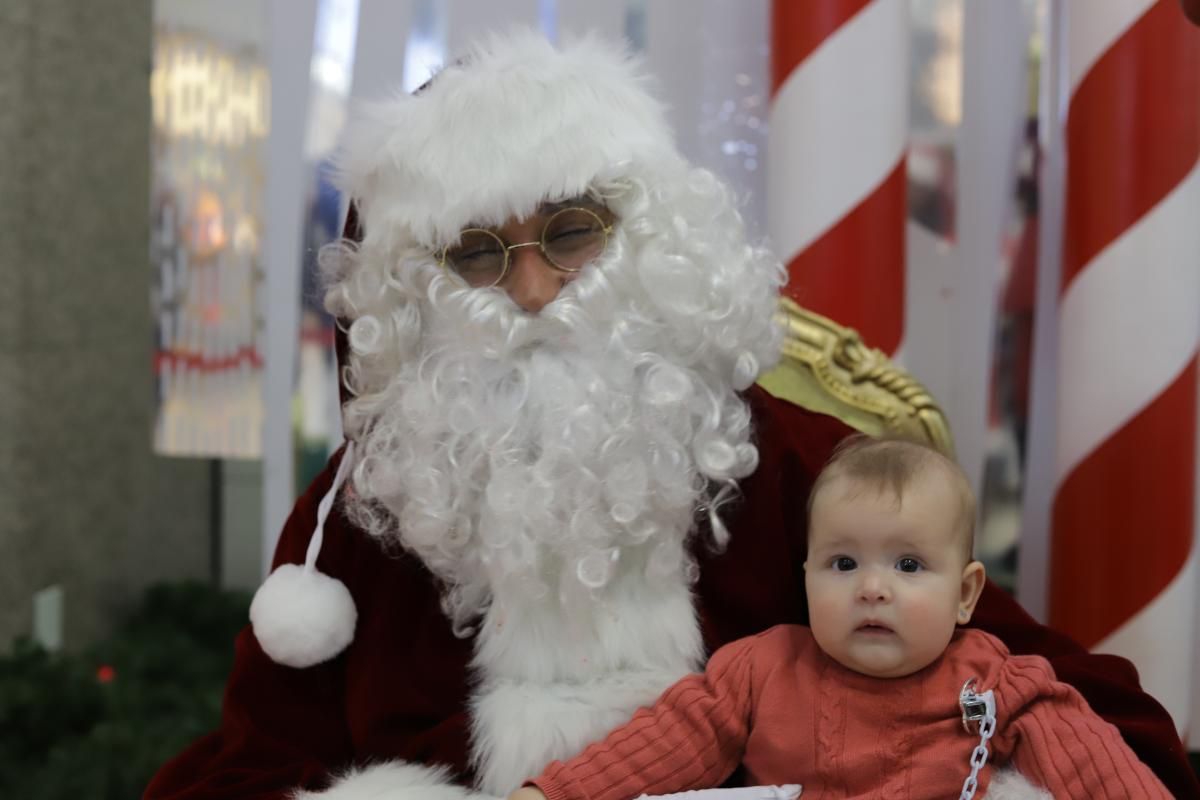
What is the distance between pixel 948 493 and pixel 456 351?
0.61m

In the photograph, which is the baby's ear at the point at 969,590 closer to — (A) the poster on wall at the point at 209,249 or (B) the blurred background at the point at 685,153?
(B) the blurred background at the point at 685,153

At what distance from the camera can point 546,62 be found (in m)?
1.40

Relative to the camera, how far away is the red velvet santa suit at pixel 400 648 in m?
1.37

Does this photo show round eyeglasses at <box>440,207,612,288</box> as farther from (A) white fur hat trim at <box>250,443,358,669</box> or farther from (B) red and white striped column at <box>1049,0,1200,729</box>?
(B) red and white striped column at <box>1049,0,1200,729</box>

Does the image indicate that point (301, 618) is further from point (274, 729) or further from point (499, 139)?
point (499, 139)

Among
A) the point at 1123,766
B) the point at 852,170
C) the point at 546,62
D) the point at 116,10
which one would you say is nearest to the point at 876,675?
the point at 1123,766

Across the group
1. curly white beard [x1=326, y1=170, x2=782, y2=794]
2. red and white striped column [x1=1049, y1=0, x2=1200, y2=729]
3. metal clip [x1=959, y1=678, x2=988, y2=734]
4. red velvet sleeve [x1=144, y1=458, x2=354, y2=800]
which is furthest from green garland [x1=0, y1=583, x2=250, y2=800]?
red and white striped column [x1=1049, y1=0, x2=1200, y2=729]

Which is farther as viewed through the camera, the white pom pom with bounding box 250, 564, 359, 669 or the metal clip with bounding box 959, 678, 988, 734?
the white pom pom with bounding box 250, 564, 359, 669

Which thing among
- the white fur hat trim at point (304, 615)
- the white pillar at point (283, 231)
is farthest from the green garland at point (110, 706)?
the white fur hat trim at point (304, 615)

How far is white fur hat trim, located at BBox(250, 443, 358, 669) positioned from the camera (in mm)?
1383

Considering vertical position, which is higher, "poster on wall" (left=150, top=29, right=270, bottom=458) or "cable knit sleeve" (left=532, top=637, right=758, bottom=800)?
"poster on wall" (left=150, top=29, right=270, bottom=458)

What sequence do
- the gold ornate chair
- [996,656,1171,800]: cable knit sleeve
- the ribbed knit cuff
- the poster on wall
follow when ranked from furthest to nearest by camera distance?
the poster on wall < the gold ornate chair < the ribbed knit cuff < [996,656,1171,800]: cable knit sleeve

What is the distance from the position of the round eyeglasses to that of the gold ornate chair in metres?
0.44

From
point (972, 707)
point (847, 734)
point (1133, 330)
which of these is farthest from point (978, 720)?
point (1133, 330)
